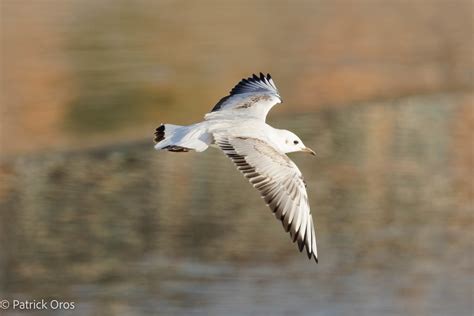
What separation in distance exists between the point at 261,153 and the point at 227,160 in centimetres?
400

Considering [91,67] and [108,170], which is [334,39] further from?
[108,170]

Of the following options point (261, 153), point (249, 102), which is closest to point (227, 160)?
point (249, 102)

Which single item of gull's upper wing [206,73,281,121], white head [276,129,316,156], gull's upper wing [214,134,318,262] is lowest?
gull's upper wing [214,134,318,262]

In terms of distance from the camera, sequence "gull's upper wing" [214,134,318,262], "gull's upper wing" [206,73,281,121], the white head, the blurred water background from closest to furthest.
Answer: "gull's upper wing" [214,134,318,262] → the white head → "gull's upper wing" [206,73,281,121] → the blurred water background

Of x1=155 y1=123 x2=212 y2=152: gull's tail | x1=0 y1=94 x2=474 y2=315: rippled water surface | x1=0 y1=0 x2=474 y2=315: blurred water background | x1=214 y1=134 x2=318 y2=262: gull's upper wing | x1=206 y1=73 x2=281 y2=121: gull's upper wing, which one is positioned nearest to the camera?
x1=214 y1=134 x2=318 y2=262: gull's upper wing

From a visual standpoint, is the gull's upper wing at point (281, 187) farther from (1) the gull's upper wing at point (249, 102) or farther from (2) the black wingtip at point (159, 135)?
(1) the gull's upper wing at point (249, 102)

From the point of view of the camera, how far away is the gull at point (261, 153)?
7.85 m

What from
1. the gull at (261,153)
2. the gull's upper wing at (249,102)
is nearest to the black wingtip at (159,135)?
the gull at (261,153)

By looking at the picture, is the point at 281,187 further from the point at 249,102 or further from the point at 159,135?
the point at 249,102

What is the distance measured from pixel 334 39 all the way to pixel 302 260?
4.99m

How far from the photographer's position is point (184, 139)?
8180 mm

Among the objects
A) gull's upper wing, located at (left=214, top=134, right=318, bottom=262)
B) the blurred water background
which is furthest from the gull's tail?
the blurred water background

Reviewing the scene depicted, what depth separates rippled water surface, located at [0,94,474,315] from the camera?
9508 millimetres

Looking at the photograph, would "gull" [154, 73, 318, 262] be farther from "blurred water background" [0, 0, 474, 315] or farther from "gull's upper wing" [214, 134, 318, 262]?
"blurred water background" [0, 0, 474, 315]
